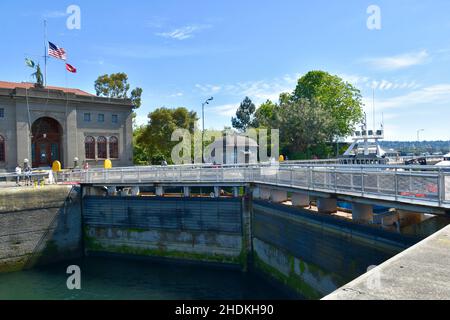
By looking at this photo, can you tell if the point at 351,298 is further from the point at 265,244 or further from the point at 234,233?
the point at 234,233

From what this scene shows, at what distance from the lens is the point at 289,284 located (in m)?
16.7

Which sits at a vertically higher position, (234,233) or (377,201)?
(377,201)

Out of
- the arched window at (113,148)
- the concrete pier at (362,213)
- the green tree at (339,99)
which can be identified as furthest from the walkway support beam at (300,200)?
the green tree at (339,99)

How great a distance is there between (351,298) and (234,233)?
16612 mm

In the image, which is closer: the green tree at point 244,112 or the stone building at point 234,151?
the stone building at point 234,151

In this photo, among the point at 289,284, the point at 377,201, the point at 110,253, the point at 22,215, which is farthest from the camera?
the point at 110,253

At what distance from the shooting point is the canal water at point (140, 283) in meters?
17.0

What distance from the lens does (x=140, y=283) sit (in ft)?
61.4

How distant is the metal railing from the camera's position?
938cm

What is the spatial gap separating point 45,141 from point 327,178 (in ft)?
102

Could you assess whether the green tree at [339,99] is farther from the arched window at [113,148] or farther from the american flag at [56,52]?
the american flag at [56,52]
